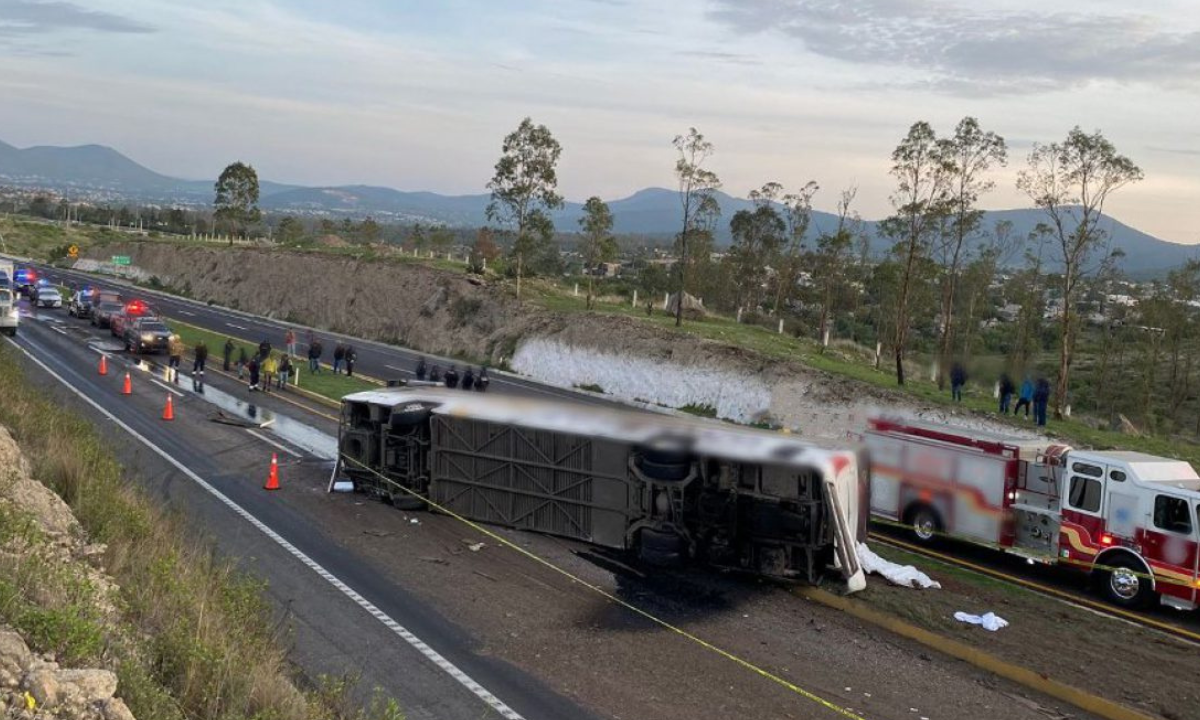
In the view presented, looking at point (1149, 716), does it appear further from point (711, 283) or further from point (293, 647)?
point (711, 283)

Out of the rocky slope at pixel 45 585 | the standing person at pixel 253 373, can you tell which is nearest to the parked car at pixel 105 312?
the standing person at pixel 253 373

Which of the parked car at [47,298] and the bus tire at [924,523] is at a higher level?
the parked car at [47,298]

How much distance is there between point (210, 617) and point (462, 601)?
16.3ft

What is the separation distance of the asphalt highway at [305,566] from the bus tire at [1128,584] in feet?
33.2

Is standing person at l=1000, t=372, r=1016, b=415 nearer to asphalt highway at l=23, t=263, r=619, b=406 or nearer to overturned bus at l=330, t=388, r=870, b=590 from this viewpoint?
asphalt highway at l=23, t=263, r=619, b=406

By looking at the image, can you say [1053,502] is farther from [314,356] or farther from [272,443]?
[314,356]

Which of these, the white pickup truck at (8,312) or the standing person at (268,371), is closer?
the standing person at (268,371)

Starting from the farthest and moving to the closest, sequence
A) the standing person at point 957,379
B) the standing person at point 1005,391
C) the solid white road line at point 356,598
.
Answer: the standing person at point 957,379
the standing person at point 1005,391
the solid white road line at point 356,598

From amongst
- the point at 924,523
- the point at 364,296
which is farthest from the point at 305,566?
the point at 364,296

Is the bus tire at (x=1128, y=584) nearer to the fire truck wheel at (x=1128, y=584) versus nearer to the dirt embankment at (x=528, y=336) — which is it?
the fire truck wheel at (x=1128, y=584)

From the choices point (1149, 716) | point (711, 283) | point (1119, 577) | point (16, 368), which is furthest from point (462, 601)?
point (711, 283)

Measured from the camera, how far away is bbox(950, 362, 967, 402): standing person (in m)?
29.7

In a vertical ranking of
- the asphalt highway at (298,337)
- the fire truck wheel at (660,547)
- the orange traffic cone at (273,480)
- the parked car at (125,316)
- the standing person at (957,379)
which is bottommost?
the asphalt highway at (298,337)

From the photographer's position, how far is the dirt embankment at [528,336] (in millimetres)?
34062
